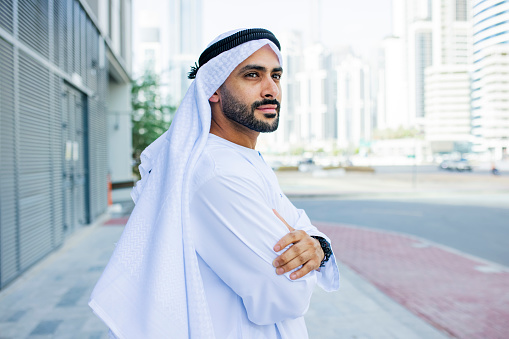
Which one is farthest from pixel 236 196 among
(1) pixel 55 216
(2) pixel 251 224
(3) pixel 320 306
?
(1) pixel 55 216

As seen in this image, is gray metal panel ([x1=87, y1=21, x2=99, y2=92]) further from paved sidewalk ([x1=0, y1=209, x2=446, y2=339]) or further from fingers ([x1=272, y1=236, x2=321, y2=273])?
fingers ([x1=272, y1=236, x2=321, y2=273])

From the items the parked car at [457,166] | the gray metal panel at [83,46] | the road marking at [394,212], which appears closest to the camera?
the gray metal panel at [83,46]

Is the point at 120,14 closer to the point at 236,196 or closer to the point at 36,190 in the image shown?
the point at 36,190

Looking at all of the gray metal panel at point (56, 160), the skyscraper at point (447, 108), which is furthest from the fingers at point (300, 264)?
the skyscraper at point (447, 108)

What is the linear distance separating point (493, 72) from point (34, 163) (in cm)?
13102

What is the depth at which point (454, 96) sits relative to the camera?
12888cm

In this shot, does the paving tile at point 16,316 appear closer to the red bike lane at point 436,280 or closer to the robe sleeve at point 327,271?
the robe sleeve at point 327,271

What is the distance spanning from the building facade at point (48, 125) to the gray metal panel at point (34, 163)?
0.01 m

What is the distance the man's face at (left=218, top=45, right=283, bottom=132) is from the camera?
1.40 meters

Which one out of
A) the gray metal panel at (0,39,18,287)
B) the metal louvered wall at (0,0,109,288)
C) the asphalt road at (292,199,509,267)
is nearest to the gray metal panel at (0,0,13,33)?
the metal louvered wall at (0,0,109,288)

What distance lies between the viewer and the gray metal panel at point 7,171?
4.63 m

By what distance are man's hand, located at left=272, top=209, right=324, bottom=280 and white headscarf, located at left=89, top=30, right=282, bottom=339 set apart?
9.3 inches

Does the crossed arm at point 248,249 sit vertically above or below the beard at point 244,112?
below

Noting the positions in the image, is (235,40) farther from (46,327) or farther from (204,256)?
(46,327)
